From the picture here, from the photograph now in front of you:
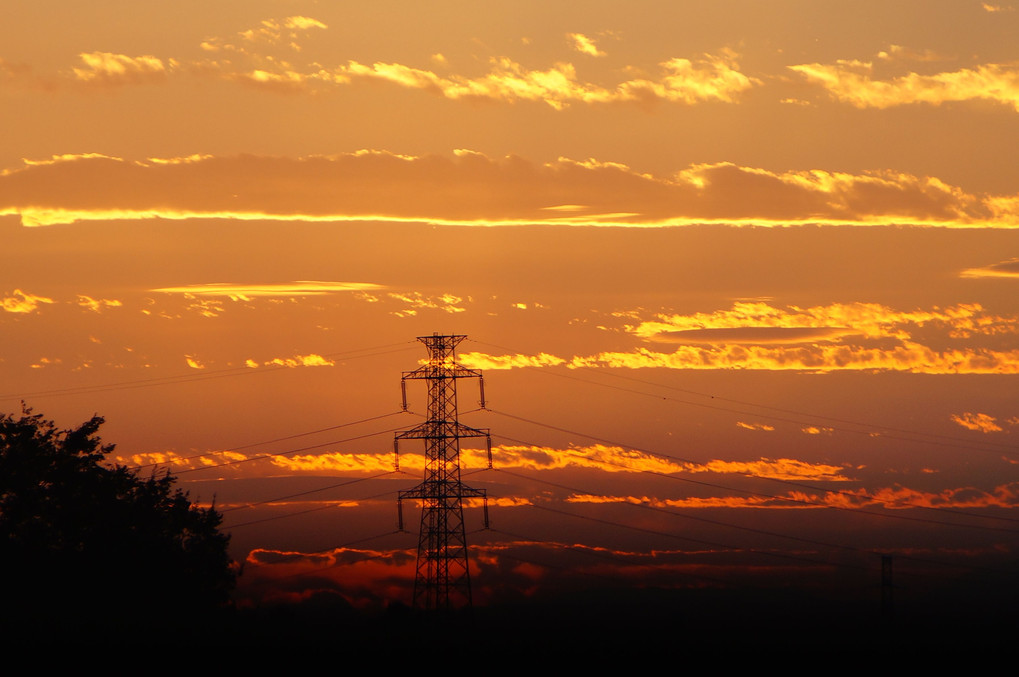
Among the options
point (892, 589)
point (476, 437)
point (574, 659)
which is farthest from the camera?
point (892, 589)

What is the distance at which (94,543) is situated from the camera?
90625mm

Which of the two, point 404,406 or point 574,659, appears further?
point 404,406

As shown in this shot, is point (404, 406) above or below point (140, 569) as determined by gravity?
above

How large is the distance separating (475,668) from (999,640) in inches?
1580

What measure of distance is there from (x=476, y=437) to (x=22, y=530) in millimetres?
35345

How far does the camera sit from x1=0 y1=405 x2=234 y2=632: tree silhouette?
83.1m

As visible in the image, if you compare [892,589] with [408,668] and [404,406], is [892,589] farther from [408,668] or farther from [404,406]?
[408,668]

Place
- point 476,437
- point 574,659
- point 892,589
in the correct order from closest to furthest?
1. point 574,659
2. point 476,437
3. point 892,589

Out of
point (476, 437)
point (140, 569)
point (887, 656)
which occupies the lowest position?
point (887, 656)

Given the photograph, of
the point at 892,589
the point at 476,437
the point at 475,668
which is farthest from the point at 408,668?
the point at 892,589

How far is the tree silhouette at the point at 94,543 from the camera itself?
83.1 meters

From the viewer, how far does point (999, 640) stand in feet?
300

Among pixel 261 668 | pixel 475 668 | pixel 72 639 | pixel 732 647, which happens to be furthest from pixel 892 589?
pixel 72 639

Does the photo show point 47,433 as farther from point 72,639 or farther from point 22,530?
point 72,639
